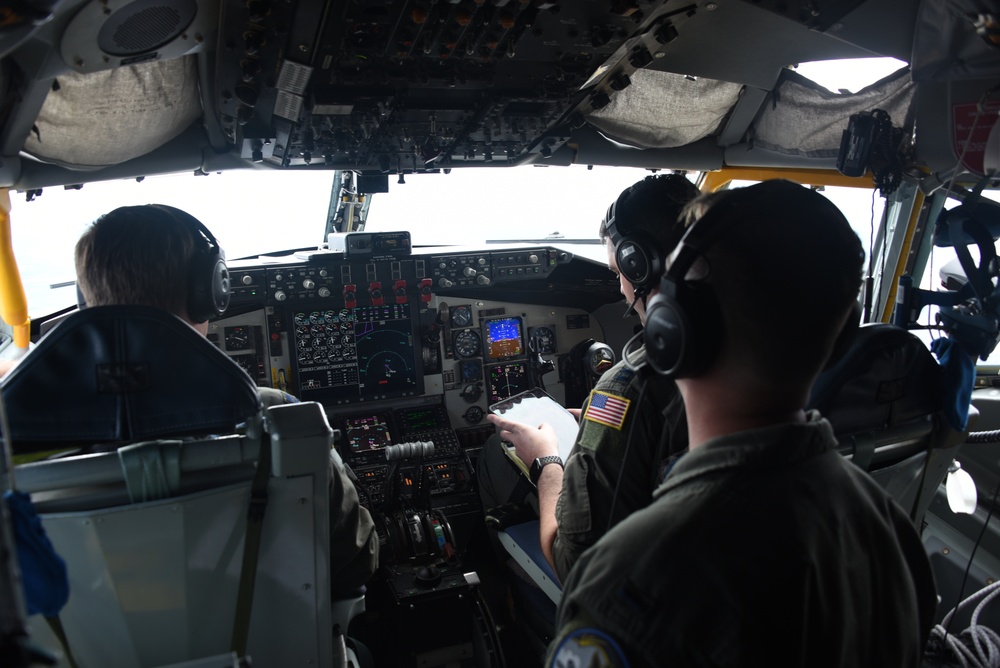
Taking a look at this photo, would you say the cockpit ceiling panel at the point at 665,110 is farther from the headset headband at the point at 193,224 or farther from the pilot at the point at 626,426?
the headset headband at the point at 193,224

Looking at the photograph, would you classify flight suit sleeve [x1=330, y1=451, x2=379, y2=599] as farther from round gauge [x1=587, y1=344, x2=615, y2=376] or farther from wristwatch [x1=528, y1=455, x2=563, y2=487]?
round gauge [x1=587, y1=344, x2=615, y2=376]

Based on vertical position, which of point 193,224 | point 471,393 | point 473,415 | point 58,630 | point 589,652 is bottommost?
point 473,415

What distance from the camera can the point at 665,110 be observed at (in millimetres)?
2850

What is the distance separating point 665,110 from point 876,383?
175 centimetres

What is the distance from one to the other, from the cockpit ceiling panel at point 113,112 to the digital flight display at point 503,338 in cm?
190

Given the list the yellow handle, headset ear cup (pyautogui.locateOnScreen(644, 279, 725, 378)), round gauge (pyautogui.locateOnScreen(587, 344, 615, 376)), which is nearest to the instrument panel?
round gauge (pyautogui.locateOnScreen(587, 344, 615, 376))

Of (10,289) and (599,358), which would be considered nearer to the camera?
(10,289)

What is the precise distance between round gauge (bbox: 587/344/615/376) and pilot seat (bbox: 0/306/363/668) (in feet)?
8.45

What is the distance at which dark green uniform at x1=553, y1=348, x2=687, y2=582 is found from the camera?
1479 mm

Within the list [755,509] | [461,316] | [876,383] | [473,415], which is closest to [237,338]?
[461,316]

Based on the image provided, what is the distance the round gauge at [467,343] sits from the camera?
3773mm

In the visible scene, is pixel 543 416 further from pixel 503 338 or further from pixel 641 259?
pixel 503 338

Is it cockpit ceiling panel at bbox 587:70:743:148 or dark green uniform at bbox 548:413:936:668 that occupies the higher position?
cockpit ceiling panel at bbox 587:70:743:148

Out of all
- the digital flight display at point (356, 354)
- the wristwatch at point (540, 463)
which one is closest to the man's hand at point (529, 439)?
the wristwatch at point (540, 463)
